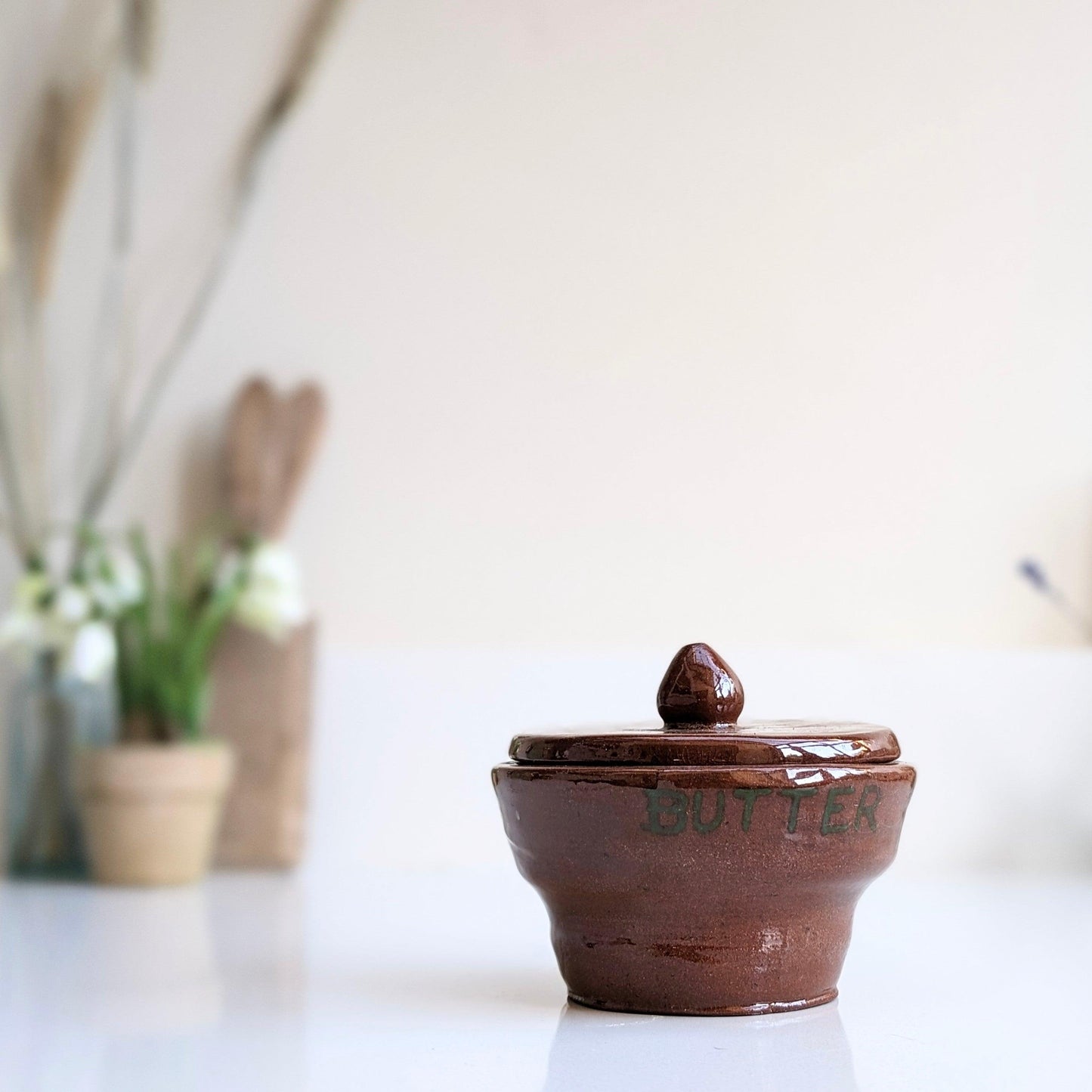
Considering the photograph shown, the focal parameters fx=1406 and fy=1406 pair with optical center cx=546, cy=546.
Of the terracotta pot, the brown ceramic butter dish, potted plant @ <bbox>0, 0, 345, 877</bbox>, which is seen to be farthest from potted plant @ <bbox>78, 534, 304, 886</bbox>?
the brown ceramic butter dish

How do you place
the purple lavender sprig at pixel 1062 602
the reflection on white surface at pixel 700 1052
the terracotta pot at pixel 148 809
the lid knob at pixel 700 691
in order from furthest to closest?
the purple lavender sprig at pixel 1062 602 < the terracotta pot at pixel 148 809 < the lid knob at pixel 700 691 < the reflection on white surface at pixel 700 1052

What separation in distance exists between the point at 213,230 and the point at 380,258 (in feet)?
0.61

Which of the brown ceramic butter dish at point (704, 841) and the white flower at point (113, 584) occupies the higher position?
the white flower at point (113, 584)

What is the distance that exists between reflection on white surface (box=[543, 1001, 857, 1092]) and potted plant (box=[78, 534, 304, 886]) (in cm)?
74

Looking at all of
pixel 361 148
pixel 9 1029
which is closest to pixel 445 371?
pixel 361 148

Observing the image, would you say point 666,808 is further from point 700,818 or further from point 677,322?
point 677,322

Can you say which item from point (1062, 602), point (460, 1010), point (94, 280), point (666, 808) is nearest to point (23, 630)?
point (94, 280)

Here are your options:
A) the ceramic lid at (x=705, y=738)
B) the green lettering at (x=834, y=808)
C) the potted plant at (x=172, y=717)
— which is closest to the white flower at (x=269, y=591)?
the potted plant at (x=172, y=717)

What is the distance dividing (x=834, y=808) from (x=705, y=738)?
0.06 metres

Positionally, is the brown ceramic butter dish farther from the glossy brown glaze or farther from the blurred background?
the blurred background

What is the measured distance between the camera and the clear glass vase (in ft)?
4.60

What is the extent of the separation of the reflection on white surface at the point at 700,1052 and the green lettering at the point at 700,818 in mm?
89

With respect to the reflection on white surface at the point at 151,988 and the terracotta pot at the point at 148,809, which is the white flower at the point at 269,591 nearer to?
the terracotta pot at the point at 148,809

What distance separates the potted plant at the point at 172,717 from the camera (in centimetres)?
A: 132
